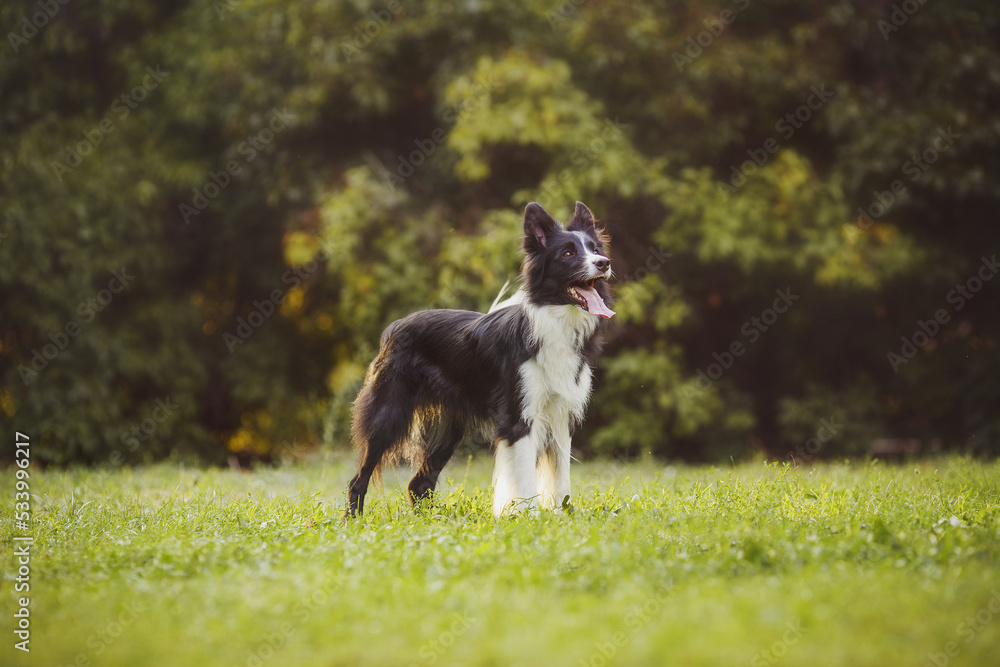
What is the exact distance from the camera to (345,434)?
1138cm

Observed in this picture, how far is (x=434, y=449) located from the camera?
21.2 ft

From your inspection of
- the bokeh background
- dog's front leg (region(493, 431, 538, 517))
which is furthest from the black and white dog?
the bokeh background

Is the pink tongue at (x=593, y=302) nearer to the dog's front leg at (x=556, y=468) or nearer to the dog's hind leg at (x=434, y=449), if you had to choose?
the dog's front leg at (x=556, y=468)

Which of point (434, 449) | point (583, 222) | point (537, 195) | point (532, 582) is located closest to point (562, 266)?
point (583, 222)

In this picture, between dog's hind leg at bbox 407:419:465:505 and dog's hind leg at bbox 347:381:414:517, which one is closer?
dog's hind leg at bbox 347:381:414:517

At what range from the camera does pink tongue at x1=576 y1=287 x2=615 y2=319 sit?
579cm

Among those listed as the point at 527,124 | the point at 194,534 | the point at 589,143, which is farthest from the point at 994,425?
the point at 194,534

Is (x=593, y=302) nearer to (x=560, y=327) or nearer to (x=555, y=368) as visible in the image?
(x=560, y=327)

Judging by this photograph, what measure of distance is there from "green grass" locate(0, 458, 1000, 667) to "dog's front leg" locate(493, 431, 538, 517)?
8.7 inches

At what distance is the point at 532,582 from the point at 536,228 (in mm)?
2760

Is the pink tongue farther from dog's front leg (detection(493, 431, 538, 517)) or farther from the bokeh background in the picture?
the bokeh background

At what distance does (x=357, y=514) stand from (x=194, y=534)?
1.10 meters

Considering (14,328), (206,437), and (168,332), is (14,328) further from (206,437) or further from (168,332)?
(206,437)

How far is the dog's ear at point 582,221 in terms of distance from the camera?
6.34 m
